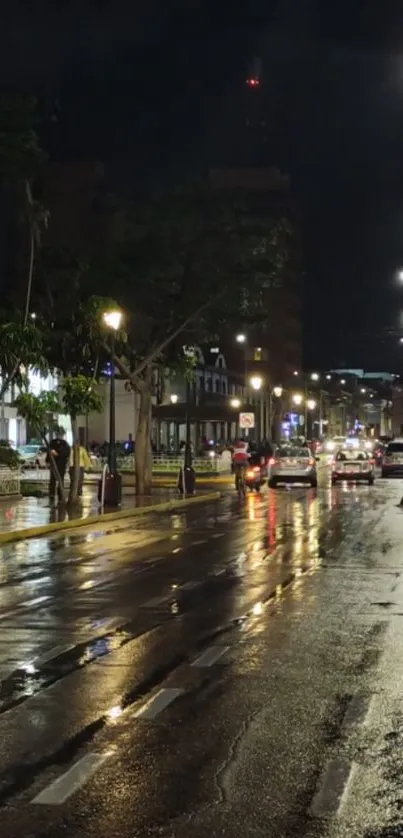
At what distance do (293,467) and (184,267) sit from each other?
11.0 meters

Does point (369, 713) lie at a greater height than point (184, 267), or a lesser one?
lesser

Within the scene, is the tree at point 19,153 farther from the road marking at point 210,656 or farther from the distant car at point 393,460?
the distant car at point 393,460

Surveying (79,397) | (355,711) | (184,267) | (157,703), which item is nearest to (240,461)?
(184,267)

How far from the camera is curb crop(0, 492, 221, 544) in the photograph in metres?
20.9

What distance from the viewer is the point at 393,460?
53469 millimetres

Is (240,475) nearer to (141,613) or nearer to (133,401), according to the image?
(141,613)

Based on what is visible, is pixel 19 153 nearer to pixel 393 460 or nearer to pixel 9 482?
pixel 9 482

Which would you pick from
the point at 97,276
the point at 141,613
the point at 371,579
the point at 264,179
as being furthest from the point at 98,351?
the point at 264,179

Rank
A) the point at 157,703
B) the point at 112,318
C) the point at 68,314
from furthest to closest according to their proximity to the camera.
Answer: the point at 68,314 → the point at 112,318 → the point at 157,703

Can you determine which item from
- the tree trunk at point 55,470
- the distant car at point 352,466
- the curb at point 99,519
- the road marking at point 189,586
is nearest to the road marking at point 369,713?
the road marking at point 189,586

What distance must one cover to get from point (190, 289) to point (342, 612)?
74.8 feet

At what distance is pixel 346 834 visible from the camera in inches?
199

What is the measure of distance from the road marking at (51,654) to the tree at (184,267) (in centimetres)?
2235

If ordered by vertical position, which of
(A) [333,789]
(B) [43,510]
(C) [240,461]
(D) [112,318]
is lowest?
(A) [333,789]
